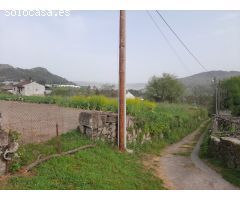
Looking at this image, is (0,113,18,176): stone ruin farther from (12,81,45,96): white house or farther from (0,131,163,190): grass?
(12,81,45,96): white house

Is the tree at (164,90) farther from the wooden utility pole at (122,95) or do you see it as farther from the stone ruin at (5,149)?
the stone ruin at (5,149)

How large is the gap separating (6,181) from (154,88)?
159 ft

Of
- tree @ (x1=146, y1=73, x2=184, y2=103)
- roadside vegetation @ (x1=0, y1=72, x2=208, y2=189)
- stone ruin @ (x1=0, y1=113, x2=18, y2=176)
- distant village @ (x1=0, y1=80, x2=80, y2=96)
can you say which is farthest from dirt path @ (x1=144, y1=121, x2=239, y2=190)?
distant village @ (x1=0, y1=80, x2=80, y2=96)

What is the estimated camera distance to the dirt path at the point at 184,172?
26.1 feet

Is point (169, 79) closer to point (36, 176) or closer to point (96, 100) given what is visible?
point (96, 100)

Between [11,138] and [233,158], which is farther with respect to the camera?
[233,158]

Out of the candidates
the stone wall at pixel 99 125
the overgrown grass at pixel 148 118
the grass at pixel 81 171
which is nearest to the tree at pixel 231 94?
the overgrown grass at pixel 148 118

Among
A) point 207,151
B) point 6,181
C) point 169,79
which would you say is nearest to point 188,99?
point 169,79

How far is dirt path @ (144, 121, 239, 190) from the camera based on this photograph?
26.1 feet

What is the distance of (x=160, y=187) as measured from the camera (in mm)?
7367

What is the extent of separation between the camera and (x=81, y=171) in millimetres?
6699

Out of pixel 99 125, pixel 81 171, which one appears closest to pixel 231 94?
pixel 99 125

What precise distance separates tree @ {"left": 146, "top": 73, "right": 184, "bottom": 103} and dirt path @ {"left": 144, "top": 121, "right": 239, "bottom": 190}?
3961 centimetres

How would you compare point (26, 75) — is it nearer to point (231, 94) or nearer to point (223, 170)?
point (231, 94)
